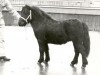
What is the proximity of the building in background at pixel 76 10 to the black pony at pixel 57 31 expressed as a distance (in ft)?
Answer: 39.1

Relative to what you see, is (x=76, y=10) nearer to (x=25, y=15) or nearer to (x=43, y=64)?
(x=43, y=64)

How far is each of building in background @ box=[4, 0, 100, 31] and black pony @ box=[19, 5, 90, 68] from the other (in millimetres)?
11911

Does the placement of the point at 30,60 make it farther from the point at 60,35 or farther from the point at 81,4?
the point at 81,4

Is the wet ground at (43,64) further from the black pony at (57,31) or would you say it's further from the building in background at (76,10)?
the building in background at (76,10)

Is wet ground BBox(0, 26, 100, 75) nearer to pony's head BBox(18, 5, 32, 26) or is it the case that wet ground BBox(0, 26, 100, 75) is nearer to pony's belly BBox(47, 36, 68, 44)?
pony's belly BBox(47, 36, 68, 44)

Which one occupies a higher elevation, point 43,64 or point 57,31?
point 57,31

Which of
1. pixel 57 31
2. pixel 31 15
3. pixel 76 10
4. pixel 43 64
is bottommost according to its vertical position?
pixel 76 10

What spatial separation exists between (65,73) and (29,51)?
3995 millimetres

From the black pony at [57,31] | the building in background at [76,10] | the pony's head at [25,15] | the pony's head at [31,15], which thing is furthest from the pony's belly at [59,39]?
the building in background at [76,10]

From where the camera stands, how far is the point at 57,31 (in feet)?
30.6

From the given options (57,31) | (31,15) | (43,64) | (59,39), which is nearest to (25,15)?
(31,15)

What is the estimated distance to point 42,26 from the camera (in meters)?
9.61

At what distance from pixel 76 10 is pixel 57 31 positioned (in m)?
13.1

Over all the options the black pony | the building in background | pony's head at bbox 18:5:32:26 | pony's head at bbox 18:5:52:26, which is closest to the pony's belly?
the black pony
